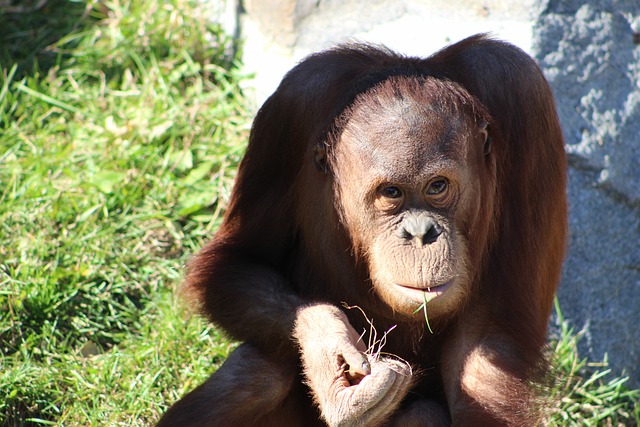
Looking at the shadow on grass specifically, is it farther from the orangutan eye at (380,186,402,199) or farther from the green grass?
the orangutan eye at (380,186,402,199)

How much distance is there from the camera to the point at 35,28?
6234 millimetres

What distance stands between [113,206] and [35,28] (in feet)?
6.08

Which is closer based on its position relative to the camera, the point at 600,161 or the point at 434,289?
the point at 434,289

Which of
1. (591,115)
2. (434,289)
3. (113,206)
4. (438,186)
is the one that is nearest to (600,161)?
(591,115)

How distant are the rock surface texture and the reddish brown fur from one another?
3.03 ft

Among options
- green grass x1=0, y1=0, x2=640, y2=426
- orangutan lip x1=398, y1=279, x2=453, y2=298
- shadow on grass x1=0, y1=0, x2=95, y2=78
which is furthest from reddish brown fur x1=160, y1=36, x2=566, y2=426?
shadow on grass x1=0, y1=0, x2=95, y2=78

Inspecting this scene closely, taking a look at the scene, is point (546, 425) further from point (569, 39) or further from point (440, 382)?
point (569, 39)

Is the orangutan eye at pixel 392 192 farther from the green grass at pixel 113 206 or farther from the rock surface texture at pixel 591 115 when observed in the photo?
the rock surface texture at pixel 591 115

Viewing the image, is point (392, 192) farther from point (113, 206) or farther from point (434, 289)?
point (113, 206)

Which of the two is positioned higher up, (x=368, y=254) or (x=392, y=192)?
(x=392, y=192)

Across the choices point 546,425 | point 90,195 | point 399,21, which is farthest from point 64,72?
point 546,425

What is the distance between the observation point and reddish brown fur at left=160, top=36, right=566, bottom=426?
3.46 meters

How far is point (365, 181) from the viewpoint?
132 inches

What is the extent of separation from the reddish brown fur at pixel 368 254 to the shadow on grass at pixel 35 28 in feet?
8.57
